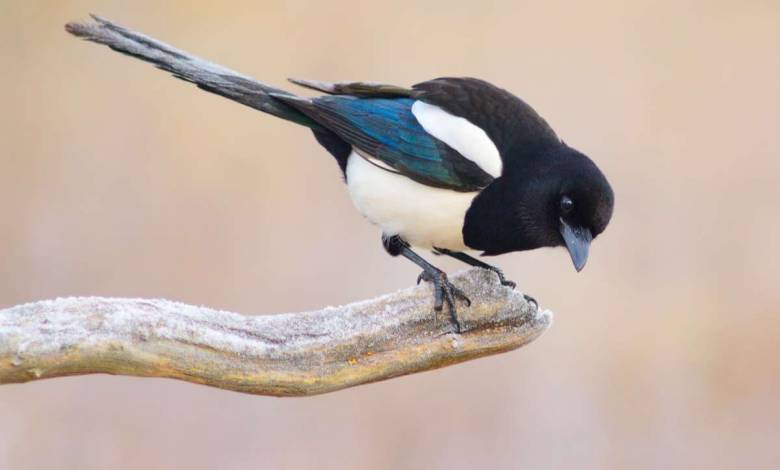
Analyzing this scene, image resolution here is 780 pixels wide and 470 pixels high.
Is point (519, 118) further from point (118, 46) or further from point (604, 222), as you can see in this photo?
point (118, 46)

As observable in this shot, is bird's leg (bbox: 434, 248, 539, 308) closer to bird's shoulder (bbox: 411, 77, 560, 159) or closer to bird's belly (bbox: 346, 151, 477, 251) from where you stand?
bird's belly (bbox: 346, 151, 477, 251)

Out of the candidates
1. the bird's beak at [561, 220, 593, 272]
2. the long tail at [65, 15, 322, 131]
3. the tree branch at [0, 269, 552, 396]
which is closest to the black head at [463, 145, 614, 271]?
the bird's beak at [561, 220, 593, 272]

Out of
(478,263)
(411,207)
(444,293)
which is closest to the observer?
(444,293)

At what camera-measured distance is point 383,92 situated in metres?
1.75

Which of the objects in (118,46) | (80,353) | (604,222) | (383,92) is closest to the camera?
(80,353)

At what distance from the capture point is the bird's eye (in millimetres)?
1526

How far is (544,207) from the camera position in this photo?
1550 millimetres

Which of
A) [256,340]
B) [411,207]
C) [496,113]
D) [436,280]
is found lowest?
[256,340]

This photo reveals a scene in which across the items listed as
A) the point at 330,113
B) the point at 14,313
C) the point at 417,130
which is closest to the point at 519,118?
the point at 417,130

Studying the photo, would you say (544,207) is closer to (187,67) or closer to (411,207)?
(411,207)

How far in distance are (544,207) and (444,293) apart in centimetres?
21

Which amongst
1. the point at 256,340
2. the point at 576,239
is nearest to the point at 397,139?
the point at 576,239

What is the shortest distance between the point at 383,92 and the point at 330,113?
117 millimetres

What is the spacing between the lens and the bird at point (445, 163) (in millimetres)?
1513
